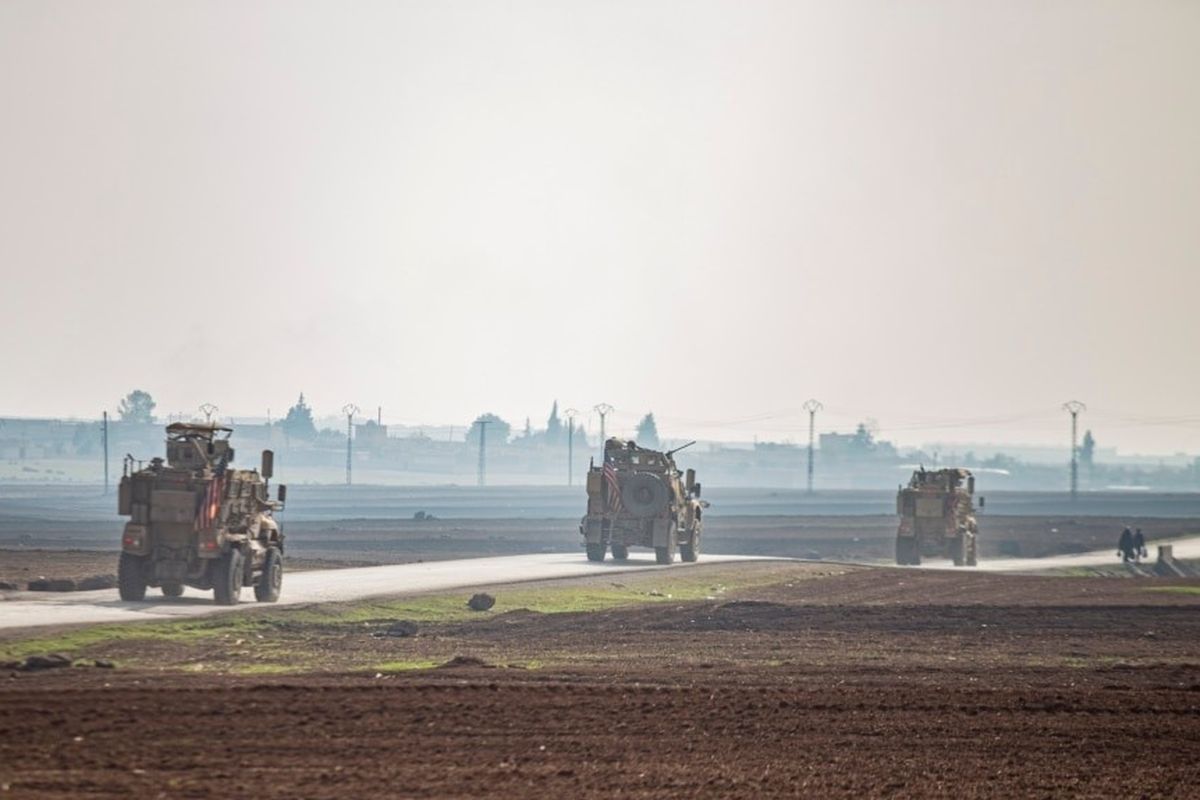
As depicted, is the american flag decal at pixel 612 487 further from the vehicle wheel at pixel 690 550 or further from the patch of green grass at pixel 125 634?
the patch of green grass at pixel 125 634

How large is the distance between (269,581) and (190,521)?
3.15 m

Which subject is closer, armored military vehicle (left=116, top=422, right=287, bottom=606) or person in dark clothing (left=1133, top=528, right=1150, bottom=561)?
armored military vehicle (left=116, top=422, right=287, bottom=606)

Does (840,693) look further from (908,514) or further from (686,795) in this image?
(908,514)

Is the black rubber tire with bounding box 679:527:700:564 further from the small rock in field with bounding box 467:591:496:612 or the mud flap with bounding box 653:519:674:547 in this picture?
the small rock in field with bounding box 467:591:496:612

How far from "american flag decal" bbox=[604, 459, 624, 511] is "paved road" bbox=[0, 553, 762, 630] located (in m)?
1.99

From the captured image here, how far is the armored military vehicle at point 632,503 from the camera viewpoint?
62.0 m

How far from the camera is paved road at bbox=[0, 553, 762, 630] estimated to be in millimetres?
34344

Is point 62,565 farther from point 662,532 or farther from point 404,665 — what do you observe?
point 404,665

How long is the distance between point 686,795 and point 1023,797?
3.32m

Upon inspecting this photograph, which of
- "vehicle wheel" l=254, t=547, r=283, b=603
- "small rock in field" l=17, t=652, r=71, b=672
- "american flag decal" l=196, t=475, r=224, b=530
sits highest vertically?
"american flag decal" l=196, t=475, r=224, b=530

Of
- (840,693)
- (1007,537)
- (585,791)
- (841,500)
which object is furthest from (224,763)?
(841,500)

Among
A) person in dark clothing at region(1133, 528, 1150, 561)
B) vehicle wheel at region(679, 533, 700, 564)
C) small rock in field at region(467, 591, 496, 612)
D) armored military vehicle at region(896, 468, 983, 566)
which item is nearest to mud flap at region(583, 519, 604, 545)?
vehicle wheel at region(679, 533, 700, 564)

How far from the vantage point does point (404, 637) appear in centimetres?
3350

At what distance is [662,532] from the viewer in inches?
2445
